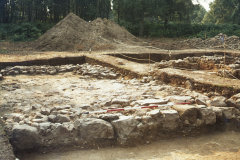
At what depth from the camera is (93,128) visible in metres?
3.45

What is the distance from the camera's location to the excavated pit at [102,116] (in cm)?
337

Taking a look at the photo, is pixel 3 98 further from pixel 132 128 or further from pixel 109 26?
pixel 109 26

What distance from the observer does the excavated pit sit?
11.0 ft

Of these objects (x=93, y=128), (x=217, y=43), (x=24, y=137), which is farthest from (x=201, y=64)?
(x=217, y=43)

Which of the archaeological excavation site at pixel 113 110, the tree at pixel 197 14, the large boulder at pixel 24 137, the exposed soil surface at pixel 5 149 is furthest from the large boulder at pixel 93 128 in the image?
the tree at pixel 197 14

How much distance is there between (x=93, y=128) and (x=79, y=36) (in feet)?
40.7

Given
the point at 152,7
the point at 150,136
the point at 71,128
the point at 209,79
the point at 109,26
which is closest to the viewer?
the point at 71,128

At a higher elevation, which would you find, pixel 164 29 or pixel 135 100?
pixel 164 29

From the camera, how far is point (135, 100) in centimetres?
462

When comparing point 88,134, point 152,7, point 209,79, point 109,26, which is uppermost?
point 152,7

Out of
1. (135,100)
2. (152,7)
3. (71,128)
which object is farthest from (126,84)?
(152,7)

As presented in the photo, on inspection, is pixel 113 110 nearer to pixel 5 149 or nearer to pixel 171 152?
pixel 171 152

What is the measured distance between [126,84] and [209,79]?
7.19 ft

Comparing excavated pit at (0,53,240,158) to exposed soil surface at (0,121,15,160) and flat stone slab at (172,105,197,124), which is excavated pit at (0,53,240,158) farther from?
exposed soil surface at (0,121,15,160)
